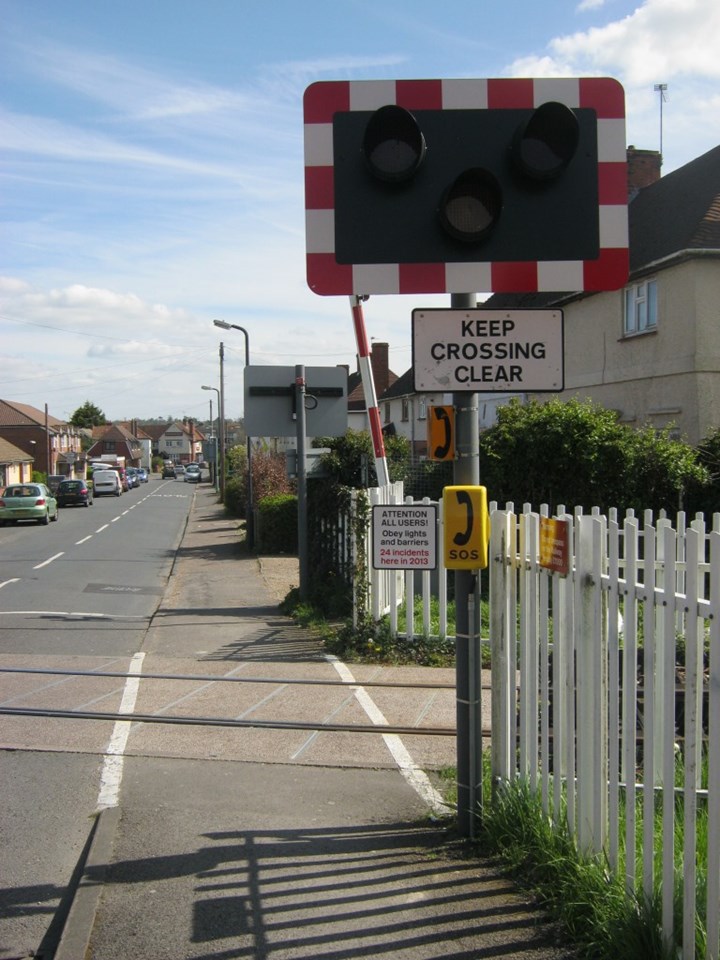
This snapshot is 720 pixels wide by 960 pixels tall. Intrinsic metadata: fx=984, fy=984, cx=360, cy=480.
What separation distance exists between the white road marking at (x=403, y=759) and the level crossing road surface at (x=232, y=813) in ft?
0.07

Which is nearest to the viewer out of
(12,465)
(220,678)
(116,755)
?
(116,755)

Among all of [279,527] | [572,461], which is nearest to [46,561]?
[279,527]

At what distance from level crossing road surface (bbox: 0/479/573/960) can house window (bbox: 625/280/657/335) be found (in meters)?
13.7

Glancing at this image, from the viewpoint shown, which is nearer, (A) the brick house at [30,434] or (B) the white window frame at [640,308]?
(B) the white window frame at [640,308]

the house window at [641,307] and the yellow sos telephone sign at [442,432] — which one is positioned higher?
the house window at [641,307]

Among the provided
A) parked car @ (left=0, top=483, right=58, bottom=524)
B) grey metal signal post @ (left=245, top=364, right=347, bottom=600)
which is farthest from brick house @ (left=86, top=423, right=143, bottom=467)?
grey metal signal post @ (left=245, top=364, right=347, bottom=600)

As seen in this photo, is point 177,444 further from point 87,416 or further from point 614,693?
point 614,693

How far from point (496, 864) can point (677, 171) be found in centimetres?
2471

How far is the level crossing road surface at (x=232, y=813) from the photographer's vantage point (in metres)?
3.83

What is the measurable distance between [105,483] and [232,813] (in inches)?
2439

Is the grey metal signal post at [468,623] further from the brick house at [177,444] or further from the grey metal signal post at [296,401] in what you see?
the brick house at [177,444]

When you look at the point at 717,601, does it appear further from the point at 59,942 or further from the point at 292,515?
the point at 292,515

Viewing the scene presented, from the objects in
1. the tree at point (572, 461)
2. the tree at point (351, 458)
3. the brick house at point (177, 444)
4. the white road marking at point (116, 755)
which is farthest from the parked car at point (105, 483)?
the brick house at point (177, 444)

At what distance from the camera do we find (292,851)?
185 inches
